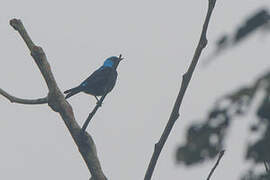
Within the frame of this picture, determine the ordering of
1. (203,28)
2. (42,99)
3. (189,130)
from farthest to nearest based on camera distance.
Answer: (42,99) < (203,28) < (189,130)

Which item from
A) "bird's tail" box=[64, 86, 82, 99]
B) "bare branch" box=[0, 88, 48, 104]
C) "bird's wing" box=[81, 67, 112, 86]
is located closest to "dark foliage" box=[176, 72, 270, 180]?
"bare branch" box=[0, 88, 48, 104]

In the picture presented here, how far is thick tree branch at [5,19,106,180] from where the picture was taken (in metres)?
3.02

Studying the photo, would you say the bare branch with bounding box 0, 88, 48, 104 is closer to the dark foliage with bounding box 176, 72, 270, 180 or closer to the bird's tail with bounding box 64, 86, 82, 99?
the dark foliage with bounding box 176, 72, 270, 180

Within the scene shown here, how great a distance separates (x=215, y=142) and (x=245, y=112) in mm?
96

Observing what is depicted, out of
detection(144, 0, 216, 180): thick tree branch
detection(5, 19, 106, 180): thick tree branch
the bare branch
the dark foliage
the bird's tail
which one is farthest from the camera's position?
the bird's tail

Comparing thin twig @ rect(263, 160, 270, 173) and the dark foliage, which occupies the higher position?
the dark foliage

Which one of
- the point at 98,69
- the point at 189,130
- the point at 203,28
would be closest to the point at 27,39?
the point at 203,28

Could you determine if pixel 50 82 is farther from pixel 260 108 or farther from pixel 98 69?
pixel 98 69

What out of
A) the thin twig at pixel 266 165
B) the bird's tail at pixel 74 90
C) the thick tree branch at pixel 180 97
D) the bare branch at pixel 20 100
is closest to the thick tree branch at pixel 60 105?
the bare branch at pixel 20 100

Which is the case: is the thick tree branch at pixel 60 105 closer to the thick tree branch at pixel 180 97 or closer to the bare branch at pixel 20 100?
the bare branch at pixel 20 100

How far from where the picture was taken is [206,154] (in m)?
0.94

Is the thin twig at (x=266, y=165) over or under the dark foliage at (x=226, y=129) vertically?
under

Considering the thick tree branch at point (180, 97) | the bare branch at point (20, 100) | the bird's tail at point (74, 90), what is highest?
the bare branch at point (20, 100)

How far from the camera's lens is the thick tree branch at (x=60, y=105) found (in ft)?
9.92
